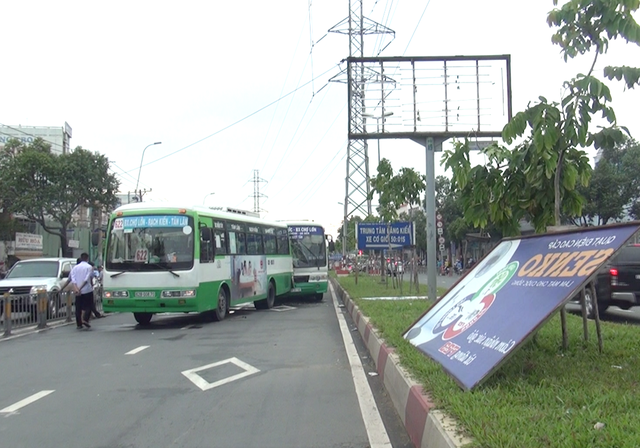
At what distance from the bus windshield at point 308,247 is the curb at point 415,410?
14.8 metres

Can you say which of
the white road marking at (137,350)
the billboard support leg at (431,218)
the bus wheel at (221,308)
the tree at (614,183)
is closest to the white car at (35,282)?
the bus wheel at (221,308)

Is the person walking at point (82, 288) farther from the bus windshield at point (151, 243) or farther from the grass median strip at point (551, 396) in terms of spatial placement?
the grass median strip at point (551, 396)

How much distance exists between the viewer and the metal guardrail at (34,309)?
13.6 meters

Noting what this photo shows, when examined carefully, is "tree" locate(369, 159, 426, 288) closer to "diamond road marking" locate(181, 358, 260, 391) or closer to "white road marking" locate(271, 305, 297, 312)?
"white road marking" locate(271, 305, 297, 312)

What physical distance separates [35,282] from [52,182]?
21116mm

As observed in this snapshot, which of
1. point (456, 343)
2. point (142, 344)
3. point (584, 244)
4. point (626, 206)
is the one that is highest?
point (626, 206)

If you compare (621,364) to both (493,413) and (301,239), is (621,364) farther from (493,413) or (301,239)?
(301,239)

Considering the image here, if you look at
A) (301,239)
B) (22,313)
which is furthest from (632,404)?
(301,239)

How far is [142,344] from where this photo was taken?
11.6 metres

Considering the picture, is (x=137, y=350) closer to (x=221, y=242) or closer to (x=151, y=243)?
(x=151, y=243)

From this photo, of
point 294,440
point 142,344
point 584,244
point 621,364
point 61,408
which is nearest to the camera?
point 294,440

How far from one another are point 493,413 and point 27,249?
1644 inches

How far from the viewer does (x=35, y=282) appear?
16656mm

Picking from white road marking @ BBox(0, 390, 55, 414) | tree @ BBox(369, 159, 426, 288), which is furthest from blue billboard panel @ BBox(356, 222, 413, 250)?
white road marking @ BBox(0, 390, 55, 414)
